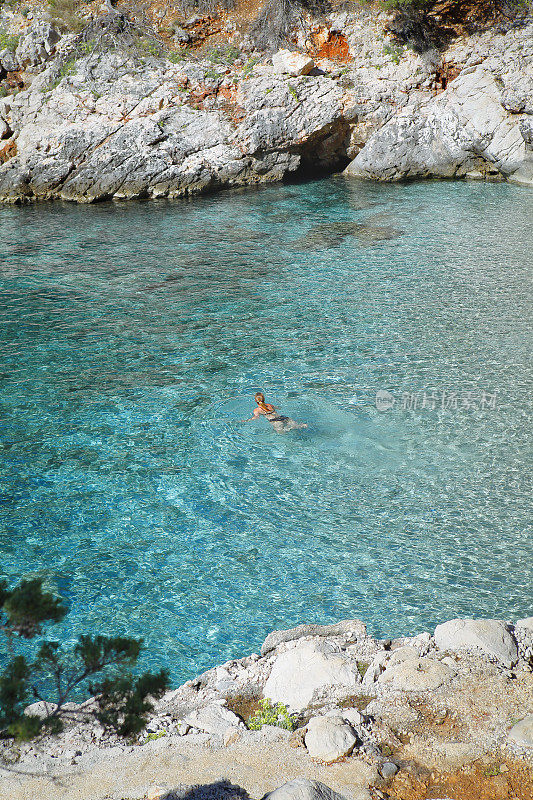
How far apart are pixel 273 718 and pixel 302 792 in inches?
40.2

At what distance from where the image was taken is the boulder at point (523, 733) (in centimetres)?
391

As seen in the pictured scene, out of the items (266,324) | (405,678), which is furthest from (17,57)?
(405,678)

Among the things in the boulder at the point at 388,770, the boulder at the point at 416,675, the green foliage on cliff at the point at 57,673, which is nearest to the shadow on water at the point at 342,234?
the boulder at the point at 416,675

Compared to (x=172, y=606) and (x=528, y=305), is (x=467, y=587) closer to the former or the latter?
(x=172, y=606)

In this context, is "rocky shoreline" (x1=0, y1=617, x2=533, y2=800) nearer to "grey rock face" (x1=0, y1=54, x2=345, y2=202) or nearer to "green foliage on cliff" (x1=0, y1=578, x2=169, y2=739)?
"green foliage on cliff" (x1=0, y1=578, x2=169, y2=739)

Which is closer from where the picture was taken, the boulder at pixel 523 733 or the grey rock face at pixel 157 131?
the boulder at pixel 523 733

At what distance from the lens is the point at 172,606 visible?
6148 millimetres

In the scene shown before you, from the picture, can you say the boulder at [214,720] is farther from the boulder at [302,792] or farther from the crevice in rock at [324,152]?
the crevice in rock at [324,152]

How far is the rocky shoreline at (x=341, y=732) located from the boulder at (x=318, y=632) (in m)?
0.11

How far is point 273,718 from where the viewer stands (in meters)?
4.43

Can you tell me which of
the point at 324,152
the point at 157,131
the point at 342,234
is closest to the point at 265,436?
the point at 342,234

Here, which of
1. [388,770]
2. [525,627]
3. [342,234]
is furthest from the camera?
[342,234]

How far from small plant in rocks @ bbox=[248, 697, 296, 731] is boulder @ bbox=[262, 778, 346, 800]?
0.78 meters

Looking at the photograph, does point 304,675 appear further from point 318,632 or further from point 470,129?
point 470,129
